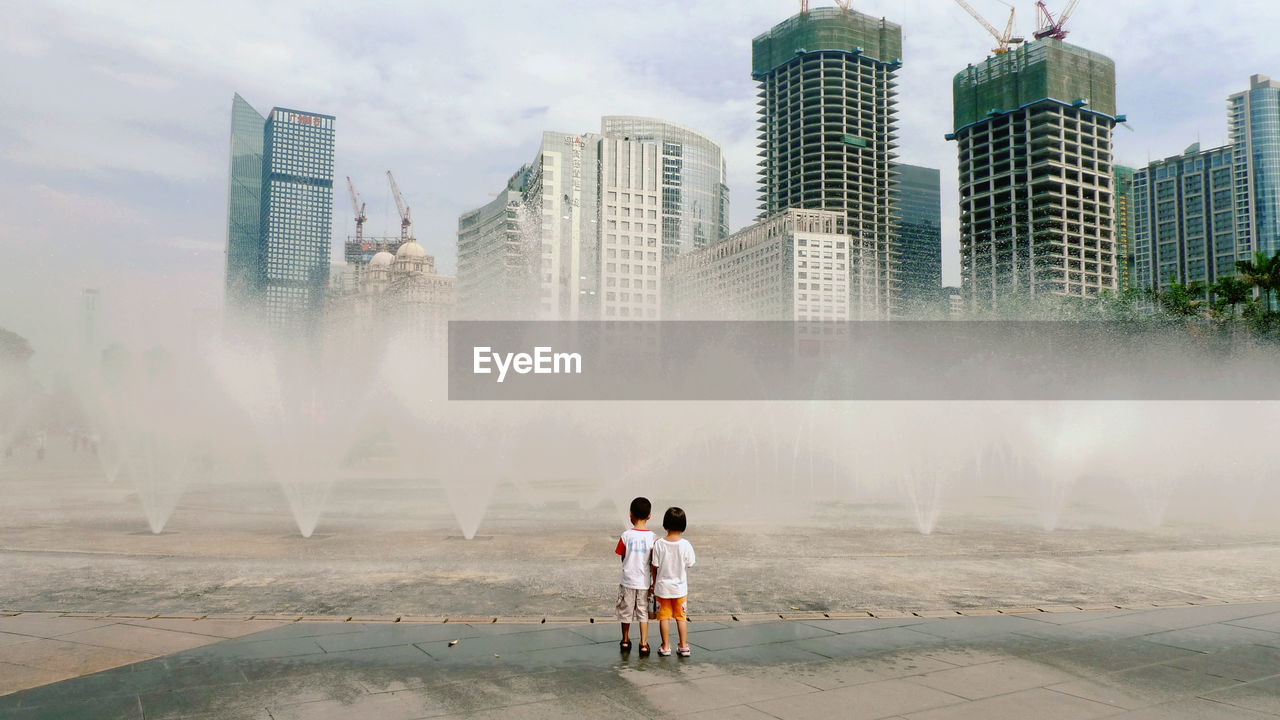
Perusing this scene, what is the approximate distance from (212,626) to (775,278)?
143516 millimetres

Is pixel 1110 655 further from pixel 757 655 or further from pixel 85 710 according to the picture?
pixel 85 710

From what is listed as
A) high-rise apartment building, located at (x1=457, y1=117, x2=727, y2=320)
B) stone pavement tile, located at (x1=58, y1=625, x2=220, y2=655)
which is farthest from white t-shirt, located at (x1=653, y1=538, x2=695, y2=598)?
high-rise apartment building, located at (x1=457, y1=117, x2=727, y2=320)

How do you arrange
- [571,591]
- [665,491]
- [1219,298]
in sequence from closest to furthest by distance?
[571,591] → [665,491] → [1219,298]

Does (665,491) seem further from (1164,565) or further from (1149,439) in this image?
(1149,439)

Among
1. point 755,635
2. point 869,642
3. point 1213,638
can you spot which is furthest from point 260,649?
point 1213,638

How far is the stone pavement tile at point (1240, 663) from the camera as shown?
22.4 ft

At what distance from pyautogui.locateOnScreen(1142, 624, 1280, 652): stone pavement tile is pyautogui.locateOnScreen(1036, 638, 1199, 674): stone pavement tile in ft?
0.69

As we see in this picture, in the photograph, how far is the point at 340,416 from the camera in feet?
158

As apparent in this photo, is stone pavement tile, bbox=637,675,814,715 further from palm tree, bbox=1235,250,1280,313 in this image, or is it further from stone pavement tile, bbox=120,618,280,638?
palm tree, bbox=1235,250,1280,313

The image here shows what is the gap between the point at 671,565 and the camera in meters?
7.30

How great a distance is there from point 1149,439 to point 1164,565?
29367 mm

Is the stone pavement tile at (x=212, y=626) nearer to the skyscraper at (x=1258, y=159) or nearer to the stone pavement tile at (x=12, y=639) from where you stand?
the stone pavement tile at (x=12, y=639)

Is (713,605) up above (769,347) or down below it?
below

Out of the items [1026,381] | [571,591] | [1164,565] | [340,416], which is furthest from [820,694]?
[1026,381]
